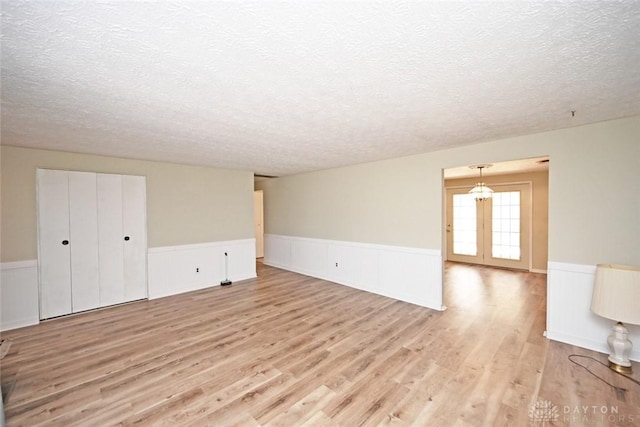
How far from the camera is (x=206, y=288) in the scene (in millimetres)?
5188

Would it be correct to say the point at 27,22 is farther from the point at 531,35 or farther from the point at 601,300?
the point at 601,300

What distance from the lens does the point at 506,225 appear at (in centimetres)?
696

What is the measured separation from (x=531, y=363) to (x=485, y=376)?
621mm

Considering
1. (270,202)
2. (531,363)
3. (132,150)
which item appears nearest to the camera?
(531,363)

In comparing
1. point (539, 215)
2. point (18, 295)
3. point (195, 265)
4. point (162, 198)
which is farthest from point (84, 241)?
point (539, 215)

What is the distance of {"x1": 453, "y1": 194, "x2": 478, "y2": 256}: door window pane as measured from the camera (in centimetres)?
748

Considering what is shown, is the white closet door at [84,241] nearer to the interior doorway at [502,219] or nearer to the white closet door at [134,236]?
the white closet door at [134,236]

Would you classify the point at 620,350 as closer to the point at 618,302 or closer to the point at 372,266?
the point at 618,302

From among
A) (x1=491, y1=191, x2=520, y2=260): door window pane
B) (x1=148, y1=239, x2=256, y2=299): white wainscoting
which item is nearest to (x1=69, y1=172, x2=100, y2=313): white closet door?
(x1=148, y1=239, x2=256, y2=299): white wainscoting

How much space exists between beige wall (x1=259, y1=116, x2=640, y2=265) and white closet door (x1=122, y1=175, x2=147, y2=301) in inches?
131

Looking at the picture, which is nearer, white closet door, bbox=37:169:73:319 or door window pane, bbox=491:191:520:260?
white closet door, bbox=37:169:73:319

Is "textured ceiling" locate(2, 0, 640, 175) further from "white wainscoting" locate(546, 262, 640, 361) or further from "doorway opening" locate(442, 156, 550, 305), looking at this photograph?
"doorway opening" locate(442, 156, 550, 305)

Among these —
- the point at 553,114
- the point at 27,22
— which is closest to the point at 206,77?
the point at 27,22

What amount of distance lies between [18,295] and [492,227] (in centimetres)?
975
